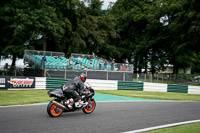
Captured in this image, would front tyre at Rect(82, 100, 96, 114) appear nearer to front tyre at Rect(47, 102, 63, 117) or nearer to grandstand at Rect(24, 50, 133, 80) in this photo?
front tyre at Rect(47, 102, 63, 117)

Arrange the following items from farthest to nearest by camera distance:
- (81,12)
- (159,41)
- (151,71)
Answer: (151,71), (159,41), (81,12)

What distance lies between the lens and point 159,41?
50.1 meters

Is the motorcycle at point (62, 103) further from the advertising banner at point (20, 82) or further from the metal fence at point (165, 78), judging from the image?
the metal fence at point (165, 78)

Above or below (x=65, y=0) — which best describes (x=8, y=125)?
below

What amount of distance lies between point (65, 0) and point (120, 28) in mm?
19560

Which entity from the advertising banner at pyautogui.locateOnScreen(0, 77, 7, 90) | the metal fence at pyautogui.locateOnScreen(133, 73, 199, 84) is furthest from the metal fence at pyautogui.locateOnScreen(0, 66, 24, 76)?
the metal fence at pyautogui.locateOnScreen(133, 73, 199, 84)

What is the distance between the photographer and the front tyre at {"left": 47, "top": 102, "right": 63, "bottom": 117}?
9.19m

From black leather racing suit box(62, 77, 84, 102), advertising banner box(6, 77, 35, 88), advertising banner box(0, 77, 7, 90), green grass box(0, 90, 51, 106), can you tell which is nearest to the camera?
black leather racing suit box(62, 77, 84, 102)

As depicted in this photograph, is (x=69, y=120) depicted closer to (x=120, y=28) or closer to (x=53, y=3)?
(x=53, y=3)

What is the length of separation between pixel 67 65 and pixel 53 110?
18.3m

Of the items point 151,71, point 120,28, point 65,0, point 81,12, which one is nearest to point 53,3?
point 65,0

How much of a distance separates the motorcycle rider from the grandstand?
54.6 ft

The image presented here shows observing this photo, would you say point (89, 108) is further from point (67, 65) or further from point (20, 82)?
point (67, 65)

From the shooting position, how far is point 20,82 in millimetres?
19172
